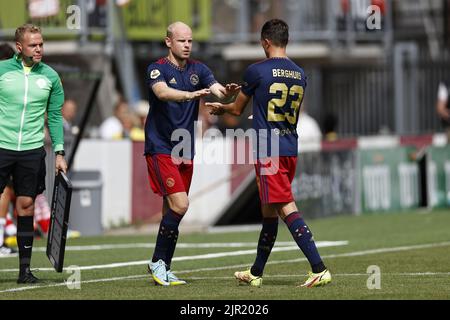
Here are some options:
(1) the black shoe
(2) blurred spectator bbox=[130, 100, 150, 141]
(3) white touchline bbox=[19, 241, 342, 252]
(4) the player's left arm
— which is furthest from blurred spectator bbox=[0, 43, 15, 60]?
(2) blurred spectator bbox=[130, 100, 150, 141]

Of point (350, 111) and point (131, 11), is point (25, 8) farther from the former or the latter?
point (350, 111)

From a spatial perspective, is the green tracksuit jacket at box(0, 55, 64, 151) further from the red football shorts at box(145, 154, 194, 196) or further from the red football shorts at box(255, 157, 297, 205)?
the red football shorts at box(255, 157, 297, 205)

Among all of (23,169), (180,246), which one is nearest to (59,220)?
(23,169)

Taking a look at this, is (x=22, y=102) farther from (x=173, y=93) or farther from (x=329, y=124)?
(x=329, y=124)

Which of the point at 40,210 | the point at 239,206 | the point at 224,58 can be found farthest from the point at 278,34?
the point at 224,58

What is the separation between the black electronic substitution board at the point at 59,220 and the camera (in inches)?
472

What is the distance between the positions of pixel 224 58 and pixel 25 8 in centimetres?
602

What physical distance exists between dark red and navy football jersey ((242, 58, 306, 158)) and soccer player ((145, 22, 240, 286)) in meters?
0.50

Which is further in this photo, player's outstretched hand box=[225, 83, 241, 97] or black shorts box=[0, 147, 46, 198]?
black shorts box=[0, 147, 46, 198]

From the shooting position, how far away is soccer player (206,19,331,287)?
11672 millimetres

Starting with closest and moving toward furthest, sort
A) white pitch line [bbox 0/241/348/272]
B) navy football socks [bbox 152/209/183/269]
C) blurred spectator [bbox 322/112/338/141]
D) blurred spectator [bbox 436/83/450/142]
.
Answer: navy football socks [bbox 152/209/183/269] → white pitch line [bbox 0/241/348/272] → blurred spectator [bbox 436/83/450/142] → blurred spectator [bbox 322/112/338/141]

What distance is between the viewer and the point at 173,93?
11805 millimetres

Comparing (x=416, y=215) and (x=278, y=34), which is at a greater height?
(x=278, y=34)

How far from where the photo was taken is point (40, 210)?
62.7 feet
